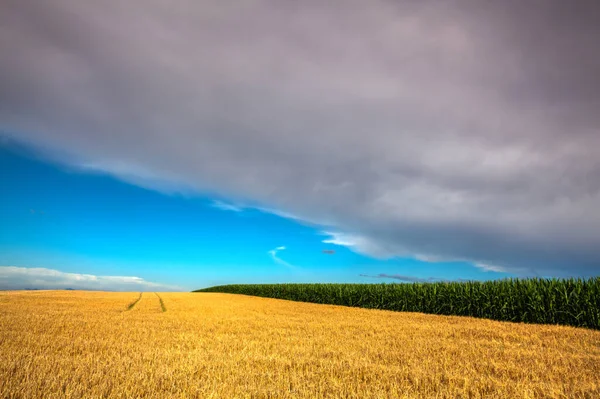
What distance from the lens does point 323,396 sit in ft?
19.9

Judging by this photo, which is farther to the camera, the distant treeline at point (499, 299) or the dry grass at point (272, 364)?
the distant treeline at point (499, 299)

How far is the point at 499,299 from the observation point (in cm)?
2523

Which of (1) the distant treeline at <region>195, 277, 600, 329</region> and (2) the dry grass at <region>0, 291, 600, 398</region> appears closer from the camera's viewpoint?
(2) the dry grass at <region>0, 291, 600, 398</region>

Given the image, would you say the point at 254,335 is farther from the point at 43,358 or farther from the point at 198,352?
the point at 43,358

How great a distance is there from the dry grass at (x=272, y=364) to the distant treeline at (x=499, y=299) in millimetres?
8997

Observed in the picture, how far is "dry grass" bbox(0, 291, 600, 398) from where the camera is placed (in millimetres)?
6305

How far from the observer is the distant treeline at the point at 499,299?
70.7 ft

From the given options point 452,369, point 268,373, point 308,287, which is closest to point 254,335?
point 268,373

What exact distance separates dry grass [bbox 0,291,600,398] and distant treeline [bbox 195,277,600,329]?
8997 mm

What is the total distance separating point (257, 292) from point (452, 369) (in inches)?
2289

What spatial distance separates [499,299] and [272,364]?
22385 mm

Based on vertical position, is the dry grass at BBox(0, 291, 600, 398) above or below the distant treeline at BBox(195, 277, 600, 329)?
below

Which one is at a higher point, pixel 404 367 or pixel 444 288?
Answer: pixel 444 288

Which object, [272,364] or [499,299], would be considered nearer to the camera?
[272,364]
